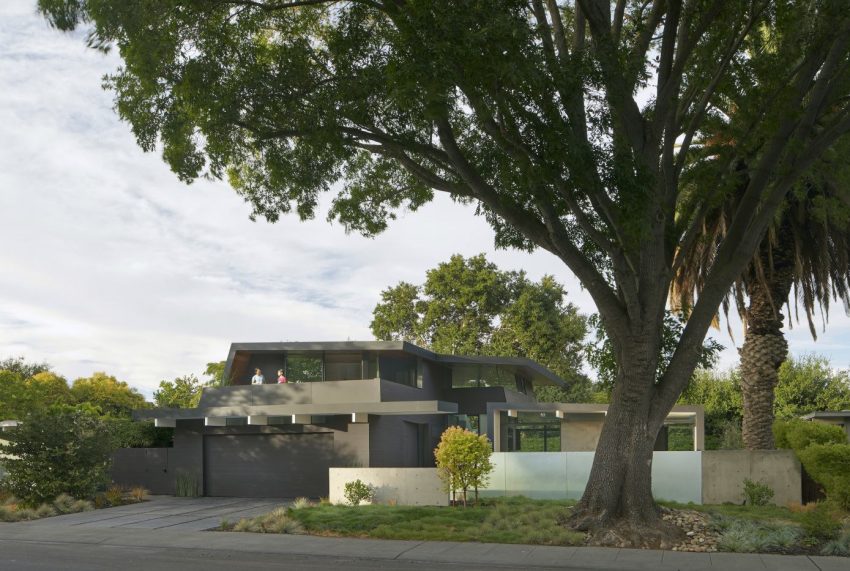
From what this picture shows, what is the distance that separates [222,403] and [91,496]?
15.0ft

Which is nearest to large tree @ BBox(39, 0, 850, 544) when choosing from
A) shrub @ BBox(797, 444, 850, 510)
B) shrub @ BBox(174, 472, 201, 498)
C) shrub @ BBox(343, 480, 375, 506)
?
shrub @ BBox(797, 444, 850, 510)

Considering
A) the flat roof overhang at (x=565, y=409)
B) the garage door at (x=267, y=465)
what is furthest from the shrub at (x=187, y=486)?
the flat roof overhang at (x=565, y=409)

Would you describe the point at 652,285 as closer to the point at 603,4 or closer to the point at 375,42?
the point at 603,4

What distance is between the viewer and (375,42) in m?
17.0

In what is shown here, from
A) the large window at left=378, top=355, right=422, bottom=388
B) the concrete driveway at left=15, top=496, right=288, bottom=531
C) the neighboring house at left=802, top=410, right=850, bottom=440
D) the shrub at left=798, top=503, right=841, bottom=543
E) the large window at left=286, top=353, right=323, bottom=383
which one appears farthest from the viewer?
the large window at left=378, top=355, right=422, bottom=388

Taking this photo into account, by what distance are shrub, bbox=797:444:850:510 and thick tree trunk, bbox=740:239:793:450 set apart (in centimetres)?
408

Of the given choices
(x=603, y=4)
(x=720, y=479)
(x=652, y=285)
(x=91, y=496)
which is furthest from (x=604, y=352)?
(x=91, y=496)

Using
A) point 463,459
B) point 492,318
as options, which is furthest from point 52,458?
point 492,318

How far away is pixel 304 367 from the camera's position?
97.1 ft

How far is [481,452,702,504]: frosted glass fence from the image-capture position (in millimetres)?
21828

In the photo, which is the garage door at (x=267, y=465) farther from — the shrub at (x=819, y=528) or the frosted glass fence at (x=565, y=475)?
the shrub at (x=819, y=528)

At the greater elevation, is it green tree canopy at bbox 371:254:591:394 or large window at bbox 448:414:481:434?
green tree canopy at bbox 371:254:591:394

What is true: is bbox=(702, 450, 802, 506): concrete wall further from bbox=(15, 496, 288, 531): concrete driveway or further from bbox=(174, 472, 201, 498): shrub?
bbox=(174, 472, 201, 498): shrub

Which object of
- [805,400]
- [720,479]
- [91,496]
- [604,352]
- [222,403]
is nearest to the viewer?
[604,352]
